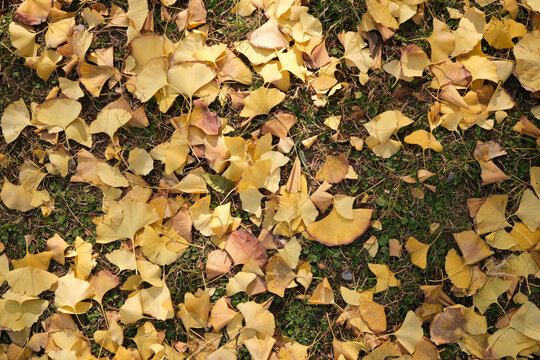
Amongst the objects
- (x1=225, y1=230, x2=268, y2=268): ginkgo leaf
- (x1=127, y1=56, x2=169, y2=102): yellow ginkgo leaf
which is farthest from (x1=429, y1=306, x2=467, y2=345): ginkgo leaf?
(x1=127, y1=56, x2=169, y2=102): yellow ginkgo leaf

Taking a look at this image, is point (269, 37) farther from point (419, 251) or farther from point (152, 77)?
point (419, 251)

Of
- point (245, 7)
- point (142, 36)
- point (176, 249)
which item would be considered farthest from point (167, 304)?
point (245, 7)

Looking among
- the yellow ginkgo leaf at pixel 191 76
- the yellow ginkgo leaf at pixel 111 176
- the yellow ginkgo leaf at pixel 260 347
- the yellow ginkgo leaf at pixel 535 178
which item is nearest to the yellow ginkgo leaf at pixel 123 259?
the yellow ginkgo leaf at pixel 111 176

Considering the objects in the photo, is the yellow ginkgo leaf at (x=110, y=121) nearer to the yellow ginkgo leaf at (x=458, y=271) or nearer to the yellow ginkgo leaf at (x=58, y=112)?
the yellow ginkgo leaf at (x=58, y=112)

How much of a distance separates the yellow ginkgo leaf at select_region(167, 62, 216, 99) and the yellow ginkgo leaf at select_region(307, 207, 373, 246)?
1.97 feet

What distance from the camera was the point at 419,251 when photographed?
5.38ft

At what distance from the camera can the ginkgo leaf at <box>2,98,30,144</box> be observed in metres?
1.79

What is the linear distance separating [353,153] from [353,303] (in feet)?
1.63

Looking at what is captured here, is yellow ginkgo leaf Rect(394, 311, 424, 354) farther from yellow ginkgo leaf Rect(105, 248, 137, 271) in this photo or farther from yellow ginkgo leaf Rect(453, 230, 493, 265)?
yellow ginkgo leaf Rect(105, 248, 137, 271)

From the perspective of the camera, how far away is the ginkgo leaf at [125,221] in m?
1.68

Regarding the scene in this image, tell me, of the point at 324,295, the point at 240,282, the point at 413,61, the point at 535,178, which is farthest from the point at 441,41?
the point at 240,282

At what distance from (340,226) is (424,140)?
0.40 m

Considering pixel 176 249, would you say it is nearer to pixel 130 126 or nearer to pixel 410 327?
pixel 130 126

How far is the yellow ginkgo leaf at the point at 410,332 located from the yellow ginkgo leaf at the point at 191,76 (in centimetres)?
101
